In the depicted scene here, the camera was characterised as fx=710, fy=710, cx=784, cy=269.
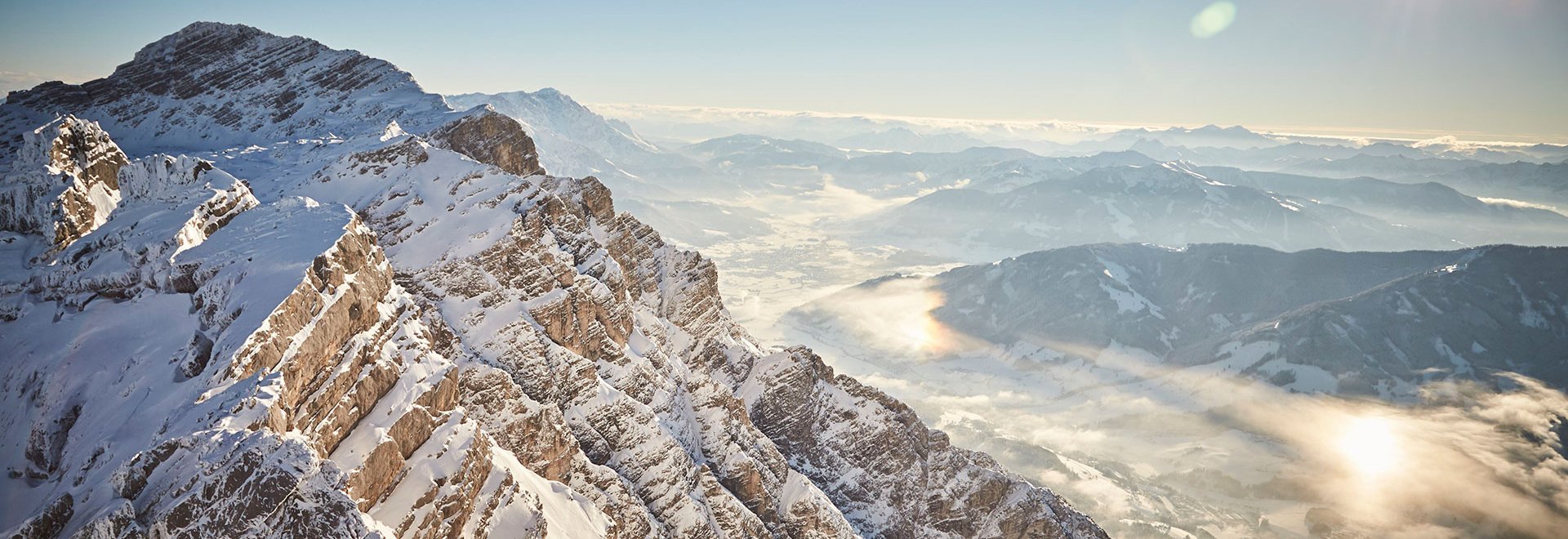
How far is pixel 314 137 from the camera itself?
94812 mm

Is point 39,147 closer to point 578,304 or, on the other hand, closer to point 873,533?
point 578,304

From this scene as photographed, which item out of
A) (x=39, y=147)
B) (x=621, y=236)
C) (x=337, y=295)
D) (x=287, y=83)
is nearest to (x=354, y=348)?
(x=337, y=295)

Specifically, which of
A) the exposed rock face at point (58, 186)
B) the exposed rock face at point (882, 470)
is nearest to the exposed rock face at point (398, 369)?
the exposed rock face at point (882, 470)

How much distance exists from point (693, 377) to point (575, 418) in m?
20.2

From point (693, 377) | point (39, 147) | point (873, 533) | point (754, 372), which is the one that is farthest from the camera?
point (754, 372)

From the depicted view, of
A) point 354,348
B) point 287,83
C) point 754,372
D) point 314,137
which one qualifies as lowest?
point 754,372

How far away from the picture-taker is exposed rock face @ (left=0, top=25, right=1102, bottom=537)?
35312mm

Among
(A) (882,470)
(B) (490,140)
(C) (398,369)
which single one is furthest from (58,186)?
(A) (882,470)

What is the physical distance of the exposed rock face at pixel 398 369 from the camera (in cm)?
3531

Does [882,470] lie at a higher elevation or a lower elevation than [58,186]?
lower

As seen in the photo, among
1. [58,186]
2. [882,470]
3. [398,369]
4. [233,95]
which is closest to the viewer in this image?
[398,369]

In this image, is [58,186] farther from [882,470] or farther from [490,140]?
[882,470]

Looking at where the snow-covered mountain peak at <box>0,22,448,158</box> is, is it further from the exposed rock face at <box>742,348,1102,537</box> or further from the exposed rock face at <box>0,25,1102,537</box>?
the exposed rock face at <box>742,348,1102,537</box>

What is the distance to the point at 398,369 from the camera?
4691 cm
